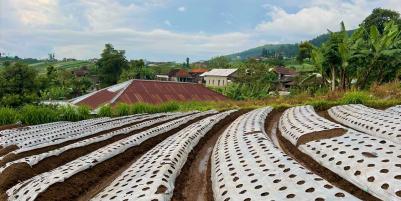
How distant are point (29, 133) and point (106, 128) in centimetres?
235

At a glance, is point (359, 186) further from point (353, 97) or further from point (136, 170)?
point (353, 97)

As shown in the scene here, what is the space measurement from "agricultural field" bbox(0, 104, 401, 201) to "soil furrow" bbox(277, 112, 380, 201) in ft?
0.05

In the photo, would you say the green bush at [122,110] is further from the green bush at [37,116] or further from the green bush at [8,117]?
the green bush at [8,117]

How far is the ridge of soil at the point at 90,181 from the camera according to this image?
242 inches

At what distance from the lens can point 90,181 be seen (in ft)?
23.6

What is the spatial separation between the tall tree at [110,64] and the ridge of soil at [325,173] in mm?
52740

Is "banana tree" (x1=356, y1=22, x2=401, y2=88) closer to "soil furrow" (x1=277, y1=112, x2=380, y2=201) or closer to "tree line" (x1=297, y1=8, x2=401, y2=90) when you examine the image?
"tree line" (x1=297, y1=8, x2=401, y2=90)

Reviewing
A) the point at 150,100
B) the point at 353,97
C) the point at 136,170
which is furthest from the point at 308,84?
the point at 136,170

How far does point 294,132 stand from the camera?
10.4 m

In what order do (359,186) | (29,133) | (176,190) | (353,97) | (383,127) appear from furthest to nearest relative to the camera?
1. (353,97)
2. (29,133)
3. (383,127)
4. (176,190)
5. (359,186)

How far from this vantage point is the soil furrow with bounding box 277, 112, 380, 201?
5.68 meters

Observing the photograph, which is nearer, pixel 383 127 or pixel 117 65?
pixel 383 127

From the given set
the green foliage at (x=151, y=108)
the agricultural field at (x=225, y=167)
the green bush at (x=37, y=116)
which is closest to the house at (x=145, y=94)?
the green foliage at (x=151, y=108)

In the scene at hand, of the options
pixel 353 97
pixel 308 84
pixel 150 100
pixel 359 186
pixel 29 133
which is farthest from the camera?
pixel 308 84
